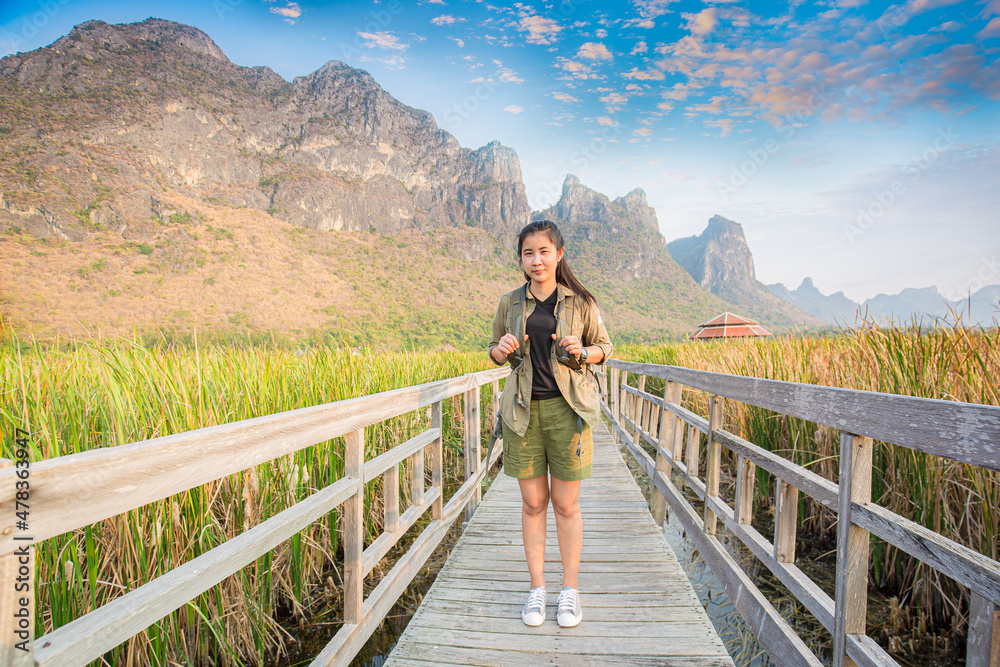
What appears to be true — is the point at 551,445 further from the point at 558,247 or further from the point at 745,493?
the point at 745,493

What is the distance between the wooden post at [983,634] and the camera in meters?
0.90

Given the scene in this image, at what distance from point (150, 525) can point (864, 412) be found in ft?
7.80

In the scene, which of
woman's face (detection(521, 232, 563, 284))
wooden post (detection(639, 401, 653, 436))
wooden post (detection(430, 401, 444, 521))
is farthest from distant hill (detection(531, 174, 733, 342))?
woman's face (detection(521, 232, 563, 284))

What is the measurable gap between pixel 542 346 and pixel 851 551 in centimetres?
116

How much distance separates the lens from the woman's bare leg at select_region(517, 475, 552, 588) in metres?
1.87

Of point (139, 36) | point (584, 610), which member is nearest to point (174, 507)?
point (584, 610)

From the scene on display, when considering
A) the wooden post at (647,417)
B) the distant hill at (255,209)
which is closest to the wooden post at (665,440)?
the wooden post at (647,417)

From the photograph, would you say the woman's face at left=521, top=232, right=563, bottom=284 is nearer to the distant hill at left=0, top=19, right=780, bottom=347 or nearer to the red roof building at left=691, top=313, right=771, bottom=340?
the red roof building at left=691, top=313, right=771, bottom=340

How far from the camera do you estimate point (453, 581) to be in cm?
232

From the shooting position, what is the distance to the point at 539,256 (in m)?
1.84

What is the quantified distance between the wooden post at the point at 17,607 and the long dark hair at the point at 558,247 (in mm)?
1610

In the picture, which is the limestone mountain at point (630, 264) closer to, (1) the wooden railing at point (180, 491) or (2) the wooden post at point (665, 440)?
(2) the wooden post at point (665, 440)

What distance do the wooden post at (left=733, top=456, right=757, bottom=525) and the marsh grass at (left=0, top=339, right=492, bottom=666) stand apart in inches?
81.1

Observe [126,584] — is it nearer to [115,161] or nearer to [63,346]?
[63,346]
